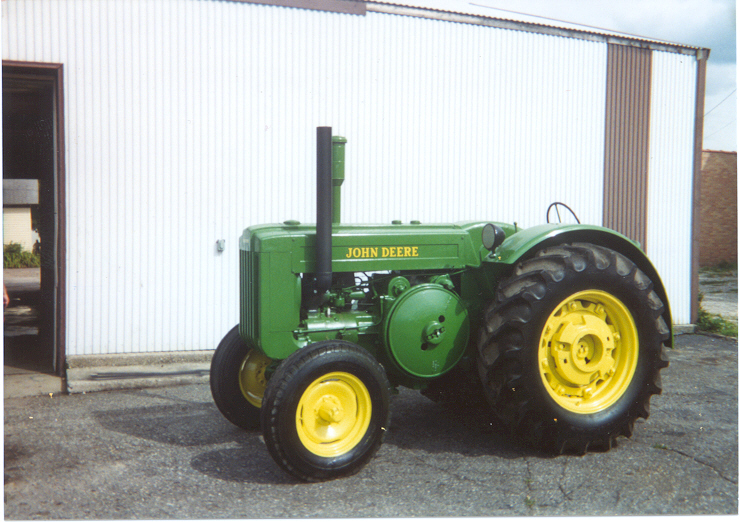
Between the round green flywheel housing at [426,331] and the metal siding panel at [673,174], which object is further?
the metal siding panel at [673,174]

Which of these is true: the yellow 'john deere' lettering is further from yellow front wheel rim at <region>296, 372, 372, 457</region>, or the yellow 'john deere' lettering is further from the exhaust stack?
yellow front wheel rim at <region>296, 372, 372, 457</region>

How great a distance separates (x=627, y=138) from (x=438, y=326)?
16.3 feet

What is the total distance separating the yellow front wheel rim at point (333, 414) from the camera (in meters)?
3.46

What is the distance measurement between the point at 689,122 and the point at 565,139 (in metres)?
1.79

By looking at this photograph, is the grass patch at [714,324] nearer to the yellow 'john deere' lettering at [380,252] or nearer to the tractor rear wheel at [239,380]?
the yellow 'john deere' lettering at [380,252]

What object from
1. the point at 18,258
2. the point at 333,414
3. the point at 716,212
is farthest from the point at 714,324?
the point at 18,258

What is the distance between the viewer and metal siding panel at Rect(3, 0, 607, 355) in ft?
19.1

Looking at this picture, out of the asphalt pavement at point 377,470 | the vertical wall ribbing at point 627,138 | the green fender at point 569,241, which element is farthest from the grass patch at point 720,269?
the green fender at point 569,241

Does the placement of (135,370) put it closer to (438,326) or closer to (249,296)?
(249,296)

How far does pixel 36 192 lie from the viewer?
38.0 feet

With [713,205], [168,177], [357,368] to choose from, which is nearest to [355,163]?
[168,177]

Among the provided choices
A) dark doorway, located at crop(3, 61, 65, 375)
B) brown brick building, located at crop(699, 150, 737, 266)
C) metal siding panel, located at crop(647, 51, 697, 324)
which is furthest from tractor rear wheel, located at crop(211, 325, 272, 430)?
brown brick building, located at crop(699, 150, 737, 266)

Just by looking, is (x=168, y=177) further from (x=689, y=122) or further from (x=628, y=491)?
(x=689, y=122)

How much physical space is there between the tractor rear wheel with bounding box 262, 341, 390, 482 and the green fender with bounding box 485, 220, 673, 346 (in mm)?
1092
